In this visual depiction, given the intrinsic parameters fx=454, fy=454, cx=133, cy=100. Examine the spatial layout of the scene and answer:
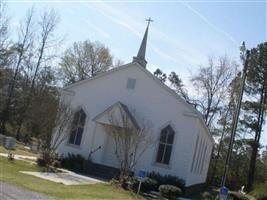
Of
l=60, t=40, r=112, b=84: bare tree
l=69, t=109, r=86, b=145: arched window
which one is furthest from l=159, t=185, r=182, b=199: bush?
l=60, t=40, r=112, b=84: bare tree

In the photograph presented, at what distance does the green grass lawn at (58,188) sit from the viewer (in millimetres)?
15688

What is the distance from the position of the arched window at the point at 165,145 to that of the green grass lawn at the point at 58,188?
552 centimetres

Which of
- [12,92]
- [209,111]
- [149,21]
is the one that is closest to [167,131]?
[149,21]

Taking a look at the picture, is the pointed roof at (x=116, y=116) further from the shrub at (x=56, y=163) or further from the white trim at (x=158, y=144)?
the shrub at (x=56, y=163)

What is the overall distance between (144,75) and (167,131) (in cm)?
380

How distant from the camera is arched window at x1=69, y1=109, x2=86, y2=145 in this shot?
28719 mm

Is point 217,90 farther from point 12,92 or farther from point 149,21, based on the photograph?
point 12,92

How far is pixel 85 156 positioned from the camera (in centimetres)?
2803

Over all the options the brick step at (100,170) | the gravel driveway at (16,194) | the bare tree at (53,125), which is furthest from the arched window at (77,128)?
the gravel driveway at (16,194)

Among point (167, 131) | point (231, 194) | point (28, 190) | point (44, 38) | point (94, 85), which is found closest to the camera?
point (28, 190)

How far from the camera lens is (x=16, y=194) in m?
13.5

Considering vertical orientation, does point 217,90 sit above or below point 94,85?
above

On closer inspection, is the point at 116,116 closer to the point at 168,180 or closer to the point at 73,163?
the point at 73,163

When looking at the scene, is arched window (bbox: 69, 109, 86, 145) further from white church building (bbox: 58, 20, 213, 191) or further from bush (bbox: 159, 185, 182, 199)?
bush (bbox: 159, 185, 182, 199)
